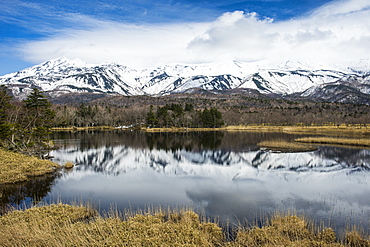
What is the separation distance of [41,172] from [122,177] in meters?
9.09

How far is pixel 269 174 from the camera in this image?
1265 inches

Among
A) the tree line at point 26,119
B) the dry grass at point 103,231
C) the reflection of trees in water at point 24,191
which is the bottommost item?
the reflection of trees in water at point 24,191

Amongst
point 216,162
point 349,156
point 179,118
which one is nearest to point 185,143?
point 216,162

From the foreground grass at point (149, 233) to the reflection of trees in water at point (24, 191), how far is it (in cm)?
532

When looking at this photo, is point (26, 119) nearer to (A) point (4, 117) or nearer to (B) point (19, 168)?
(A) point (4, 117)

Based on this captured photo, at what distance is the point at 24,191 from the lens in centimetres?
2350

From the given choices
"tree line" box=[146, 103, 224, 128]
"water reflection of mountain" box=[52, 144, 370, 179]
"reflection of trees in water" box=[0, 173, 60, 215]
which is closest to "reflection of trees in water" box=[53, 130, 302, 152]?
"water reflection of mountain" box=[52, 144, 370, 179]

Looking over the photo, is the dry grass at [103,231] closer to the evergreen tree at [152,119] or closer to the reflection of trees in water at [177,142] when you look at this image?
the reflection of trees in water at [177,142]

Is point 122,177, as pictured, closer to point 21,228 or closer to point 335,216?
point 21,228

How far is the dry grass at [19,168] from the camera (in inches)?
1043

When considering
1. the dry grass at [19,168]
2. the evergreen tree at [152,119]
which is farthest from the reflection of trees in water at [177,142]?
the evergreen tree at [152,119]

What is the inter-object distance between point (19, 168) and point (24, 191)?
673 cm

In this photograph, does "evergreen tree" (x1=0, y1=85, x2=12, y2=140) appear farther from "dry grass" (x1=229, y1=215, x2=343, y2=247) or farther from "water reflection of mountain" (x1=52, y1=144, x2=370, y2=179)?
"dry grass" (x1=229, y1=215, x2=343, y2=247)

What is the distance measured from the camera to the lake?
756 inches
